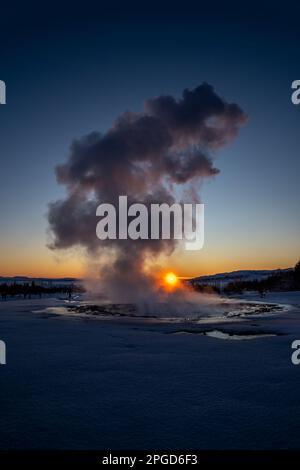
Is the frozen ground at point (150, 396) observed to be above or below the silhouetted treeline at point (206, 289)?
above

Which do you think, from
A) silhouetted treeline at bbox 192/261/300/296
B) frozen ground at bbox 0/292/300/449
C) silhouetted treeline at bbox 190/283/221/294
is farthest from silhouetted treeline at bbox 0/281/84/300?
frozen ground at bbox 0/292/300/449

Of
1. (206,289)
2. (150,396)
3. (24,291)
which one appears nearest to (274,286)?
(206,289)

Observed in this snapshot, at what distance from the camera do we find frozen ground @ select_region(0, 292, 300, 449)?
8.07 feet

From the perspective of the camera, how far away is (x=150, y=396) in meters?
3.31

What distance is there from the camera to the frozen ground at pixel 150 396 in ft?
8.07

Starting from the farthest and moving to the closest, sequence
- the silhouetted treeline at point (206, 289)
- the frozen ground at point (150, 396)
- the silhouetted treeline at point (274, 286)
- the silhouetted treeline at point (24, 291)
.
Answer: the silhouetted treeline at point (274, 286)
the silhouetted treeline at point (206, 289)
the silhouetted treeline at point (24, 291)
the frozen ground at point (150, 396)

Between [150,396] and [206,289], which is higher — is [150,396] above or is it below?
above

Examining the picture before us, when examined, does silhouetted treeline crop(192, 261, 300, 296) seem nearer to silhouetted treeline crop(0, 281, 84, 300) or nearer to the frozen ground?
silhouetted treeline crop(0, 281, 84, 300)

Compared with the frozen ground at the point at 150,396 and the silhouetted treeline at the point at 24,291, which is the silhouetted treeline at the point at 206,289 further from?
the frozen ground at the point at 150,396

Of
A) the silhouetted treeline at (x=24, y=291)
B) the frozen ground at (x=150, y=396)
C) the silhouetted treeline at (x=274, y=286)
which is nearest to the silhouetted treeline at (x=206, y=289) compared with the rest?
the silhouetted treeline at (x=274, y=286)

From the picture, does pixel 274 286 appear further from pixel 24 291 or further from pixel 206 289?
pixel 24 291

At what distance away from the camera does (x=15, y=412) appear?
294 cm
